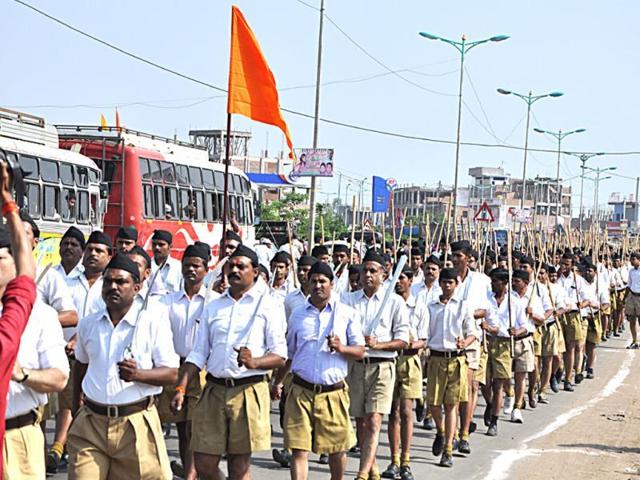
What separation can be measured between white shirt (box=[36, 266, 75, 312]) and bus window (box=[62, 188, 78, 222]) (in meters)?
11.5

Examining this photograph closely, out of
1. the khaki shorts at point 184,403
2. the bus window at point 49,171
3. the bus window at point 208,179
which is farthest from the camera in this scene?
the bus window at point 208,179

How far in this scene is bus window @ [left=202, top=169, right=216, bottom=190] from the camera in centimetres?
2705

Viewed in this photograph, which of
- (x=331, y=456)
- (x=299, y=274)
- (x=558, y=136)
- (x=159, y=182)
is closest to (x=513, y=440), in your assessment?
(x=299, y=274)

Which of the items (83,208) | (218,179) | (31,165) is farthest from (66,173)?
(218,179)

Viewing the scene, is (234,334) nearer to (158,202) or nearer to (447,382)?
(447,382)

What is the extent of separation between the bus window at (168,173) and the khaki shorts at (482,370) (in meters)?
13.5

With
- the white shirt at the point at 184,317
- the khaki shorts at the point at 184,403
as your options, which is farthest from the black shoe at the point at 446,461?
the white shirt at the point at 184,317

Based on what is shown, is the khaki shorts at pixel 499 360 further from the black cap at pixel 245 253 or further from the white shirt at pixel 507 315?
the black cap at pixel 245 253

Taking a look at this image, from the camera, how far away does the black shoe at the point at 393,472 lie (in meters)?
9.87

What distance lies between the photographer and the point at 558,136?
52.9 m

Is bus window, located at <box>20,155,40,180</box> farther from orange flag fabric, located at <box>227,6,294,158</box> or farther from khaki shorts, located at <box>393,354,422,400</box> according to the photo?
khaki shorts, located at <box>393,354,422,400</box>

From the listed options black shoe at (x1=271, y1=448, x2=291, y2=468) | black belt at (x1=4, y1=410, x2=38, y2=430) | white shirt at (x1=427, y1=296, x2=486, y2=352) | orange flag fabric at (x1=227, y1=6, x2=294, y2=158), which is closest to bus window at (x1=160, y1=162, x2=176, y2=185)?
orange flag fabric at (x1=227, y1=6, x2=294, y2=158)

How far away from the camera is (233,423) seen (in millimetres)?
7559

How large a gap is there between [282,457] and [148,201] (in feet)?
47.9
